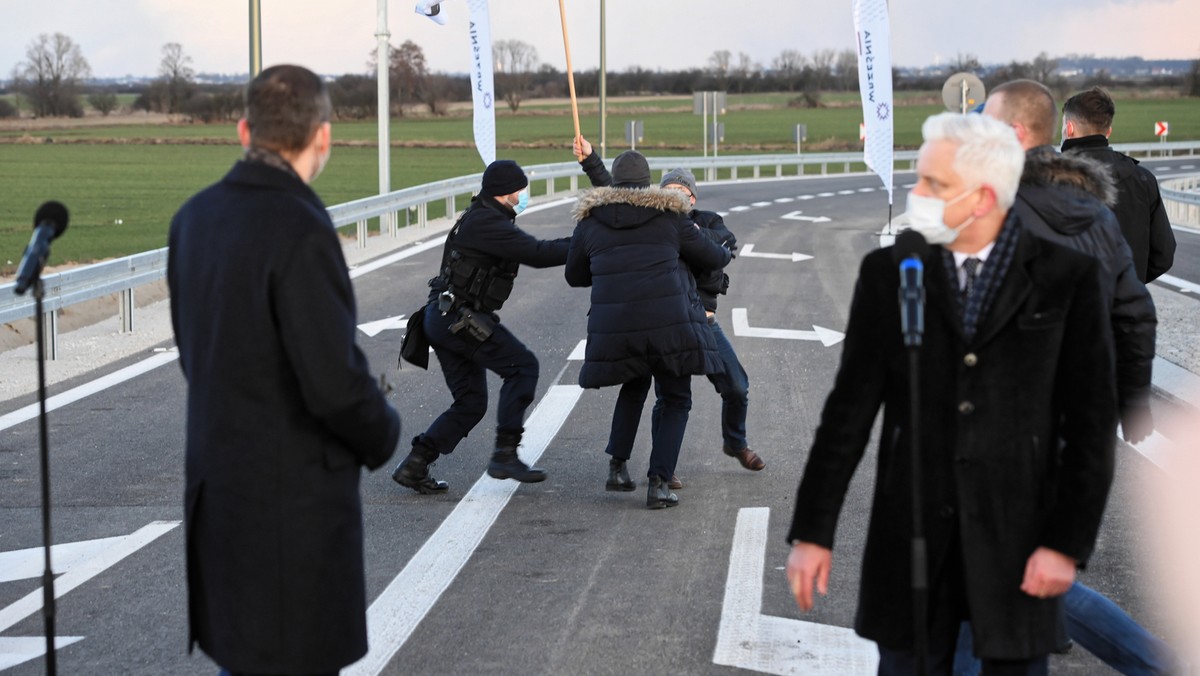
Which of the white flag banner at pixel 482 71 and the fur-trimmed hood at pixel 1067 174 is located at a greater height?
the white flag banner at pixel 482 71

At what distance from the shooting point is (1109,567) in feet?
23.4

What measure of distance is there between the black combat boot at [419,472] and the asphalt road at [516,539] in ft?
0.25

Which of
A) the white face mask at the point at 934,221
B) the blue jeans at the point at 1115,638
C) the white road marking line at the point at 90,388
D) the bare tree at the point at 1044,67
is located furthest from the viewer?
the bare tree at the point at 1044,67

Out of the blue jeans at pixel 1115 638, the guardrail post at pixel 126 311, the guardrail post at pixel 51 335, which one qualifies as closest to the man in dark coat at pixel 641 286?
the blue jeans at pixel 1115 638

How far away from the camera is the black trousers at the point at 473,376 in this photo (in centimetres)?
889

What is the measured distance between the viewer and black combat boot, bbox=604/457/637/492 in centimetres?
883

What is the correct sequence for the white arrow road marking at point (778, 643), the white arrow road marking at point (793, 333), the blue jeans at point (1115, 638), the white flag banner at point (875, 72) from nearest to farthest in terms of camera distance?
the blue jeans at point (1115, 638) < the white arrow road marking at point (778, 643) < the white arrow road marking at point (793, 333) < the white flag banner at point (875, 72)

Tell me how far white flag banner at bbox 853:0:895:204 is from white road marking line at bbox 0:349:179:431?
37.3ft

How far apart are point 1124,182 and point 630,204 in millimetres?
2532

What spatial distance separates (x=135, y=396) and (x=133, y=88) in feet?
544

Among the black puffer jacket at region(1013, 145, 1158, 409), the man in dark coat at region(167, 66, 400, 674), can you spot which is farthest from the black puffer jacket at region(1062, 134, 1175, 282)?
the man in dark coat at region(167, 66, 400, 674)

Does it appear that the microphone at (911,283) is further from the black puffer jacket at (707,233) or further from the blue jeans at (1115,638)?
the black puffer jacket at (707,233)

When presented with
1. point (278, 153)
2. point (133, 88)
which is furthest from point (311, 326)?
point (133, 88)

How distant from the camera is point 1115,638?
15.9ft
